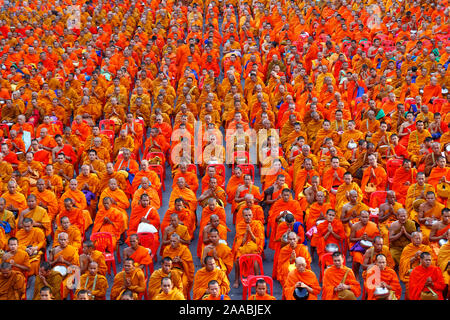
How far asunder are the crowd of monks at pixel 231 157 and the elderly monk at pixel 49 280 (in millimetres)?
30

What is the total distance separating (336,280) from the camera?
8664 millimetres

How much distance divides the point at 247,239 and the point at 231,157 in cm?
320

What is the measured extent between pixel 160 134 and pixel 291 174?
281cm

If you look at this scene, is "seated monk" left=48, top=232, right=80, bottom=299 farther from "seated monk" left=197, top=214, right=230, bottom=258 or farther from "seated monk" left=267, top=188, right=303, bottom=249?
"seated monk" left=267, top=188, right=303, bottom=249

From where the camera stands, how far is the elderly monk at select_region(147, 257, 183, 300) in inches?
344

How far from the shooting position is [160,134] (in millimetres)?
13195

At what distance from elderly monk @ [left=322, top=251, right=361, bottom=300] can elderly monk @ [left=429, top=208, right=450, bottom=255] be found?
168 centimetres

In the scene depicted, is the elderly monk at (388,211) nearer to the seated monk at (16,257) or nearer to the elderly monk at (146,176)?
the elderly monk at (146,176)

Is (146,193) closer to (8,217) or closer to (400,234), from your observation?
(8,217)

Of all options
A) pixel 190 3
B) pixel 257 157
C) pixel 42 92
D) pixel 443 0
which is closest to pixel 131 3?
pixel 190 3

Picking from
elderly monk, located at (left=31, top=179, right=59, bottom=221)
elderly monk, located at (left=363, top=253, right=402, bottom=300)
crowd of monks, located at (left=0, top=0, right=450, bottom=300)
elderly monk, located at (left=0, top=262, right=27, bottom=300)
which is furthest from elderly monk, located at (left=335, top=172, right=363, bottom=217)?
elderly monk, located at (left=0, top=262, right=27, bottom=300)

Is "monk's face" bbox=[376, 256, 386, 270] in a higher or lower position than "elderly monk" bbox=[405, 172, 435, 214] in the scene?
lower

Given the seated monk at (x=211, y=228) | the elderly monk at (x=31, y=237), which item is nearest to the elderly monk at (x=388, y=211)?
the seated monk at (x=211, y=228)

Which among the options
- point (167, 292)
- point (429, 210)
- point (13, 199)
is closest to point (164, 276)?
point (167, 292)
